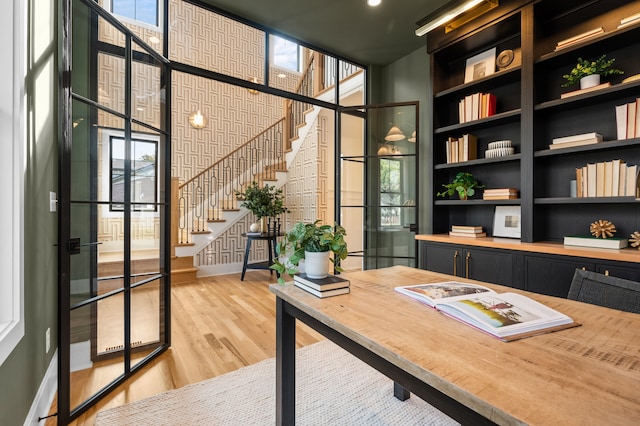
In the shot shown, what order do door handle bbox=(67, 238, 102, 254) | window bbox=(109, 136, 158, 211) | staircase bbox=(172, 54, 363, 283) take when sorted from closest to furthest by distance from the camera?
door handle bbox=(67, 238, 102, 254) → window bbox=(109, 136, 158, 211) → staircase bbox=(172, 54, 363, 283)

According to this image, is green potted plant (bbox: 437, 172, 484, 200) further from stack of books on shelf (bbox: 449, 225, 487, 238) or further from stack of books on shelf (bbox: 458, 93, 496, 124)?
stack of books on shelf (bbox: 458, 93, 496, 124)

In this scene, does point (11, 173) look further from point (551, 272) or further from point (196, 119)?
point (196, 119)

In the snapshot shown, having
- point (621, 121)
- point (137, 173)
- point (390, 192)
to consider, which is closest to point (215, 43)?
point (137, 173)

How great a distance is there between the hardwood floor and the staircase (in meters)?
1.02

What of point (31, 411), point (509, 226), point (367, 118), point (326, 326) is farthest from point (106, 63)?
point (509, 226)

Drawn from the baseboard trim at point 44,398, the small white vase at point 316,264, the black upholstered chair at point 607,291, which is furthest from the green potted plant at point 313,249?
the baseboard trim at point 44,398

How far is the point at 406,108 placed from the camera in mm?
3852

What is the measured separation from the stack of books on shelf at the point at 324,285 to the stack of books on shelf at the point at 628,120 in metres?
2.31

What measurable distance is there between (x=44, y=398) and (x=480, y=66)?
161 inches

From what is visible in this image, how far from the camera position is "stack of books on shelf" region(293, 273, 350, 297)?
50.3 inches

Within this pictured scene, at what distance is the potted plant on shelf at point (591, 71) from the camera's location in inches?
92.8

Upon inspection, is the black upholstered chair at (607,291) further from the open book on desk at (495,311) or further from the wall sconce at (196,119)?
the wall sconce at (196,119)

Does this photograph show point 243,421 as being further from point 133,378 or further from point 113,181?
point 113,181

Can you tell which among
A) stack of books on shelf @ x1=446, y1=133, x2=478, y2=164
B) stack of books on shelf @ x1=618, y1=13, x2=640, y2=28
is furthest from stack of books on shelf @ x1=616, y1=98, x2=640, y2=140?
stack of books on shelf @ x1=446, y1=133, x2=478, y2=164
